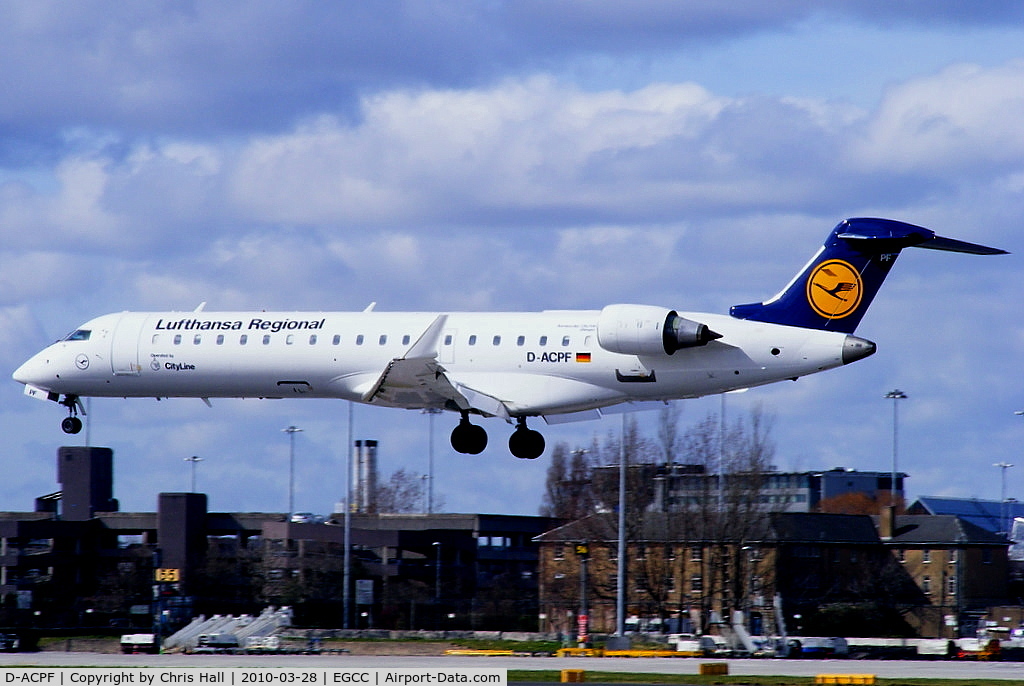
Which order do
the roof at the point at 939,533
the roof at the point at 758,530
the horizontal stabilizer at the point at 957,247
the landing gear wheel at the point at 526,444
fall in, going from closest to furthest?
the horizontal stabilizer at the point at 957,247 → the landing gear wheel at the point at 526,444 → the roof at the point at 758,530 → the roof at the point at 939,533

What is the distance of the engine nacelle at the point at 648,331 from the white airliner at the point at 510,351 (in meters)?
0.03

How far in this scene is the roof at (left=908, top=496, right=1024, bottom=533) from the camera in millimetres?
113438

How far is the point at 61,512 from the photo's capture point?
81.5 meters

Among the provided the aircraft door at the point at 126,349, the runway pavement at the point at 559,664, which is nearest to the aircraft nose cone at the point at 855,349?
the runway pavement at the point at 559,664

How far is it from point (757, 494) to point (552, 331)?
3443 cm

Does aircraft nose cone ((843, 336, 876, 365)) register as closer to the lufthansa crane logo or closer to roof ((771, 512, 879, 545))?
the lufthansa crane logo

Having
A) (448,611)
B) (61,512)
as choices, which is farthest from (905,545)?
(61,512)

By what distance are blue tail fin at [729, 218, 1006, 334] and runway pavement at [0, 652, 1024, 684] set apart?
27.6 ft

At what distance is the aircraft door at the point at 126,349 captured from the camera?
37750 millimetres

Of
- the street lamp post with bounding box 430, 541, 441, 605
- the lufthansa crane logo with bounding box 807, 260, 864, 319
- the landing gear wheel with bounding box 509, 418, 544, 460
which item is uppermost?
the lufthansa crane logo with bounding box 807, 260, 864, 319

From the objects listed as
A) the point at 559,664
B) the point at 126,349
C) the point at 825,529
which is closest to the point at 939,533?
the point at 825,529

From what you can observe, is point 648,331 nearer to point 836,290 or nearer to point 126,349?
point 836,290

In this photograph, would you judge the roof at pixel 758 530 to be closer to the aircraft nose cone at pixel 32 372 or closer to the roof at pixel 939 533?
the roof at pixel 939 533

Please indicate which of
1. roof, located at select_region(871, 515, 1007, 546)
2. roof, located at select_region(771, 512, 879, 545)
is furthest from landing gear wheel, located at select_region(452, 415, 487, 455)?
Answer: roof, located at select_region(871, 515, 1007, 546)
